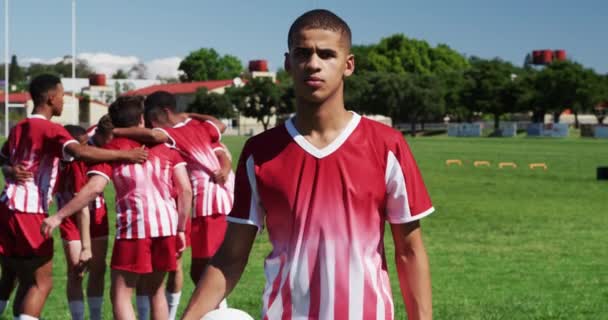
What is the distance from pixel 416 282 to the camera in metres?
3.79

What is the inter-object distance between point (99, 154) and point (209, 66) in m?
177

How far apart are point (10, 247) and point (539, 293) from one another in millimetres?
6152

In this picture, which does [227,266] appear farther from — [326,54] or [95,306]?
[95,306]

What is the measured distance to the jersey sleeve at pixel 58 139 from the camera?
7414mm

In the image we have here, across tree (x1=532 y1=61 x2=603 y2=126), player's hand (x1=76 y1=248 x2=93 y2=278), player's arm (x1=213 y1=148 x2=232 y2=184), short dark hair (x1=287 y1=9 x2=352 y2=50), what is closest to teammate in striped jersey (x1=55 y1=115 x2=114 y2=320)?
player's hand (x1=76 y1=248 x2=93 y2=278)

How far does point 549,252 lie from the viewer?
49.5 feet

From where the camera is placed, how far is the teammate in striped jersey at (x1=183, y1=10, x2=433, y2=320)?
12.5ft

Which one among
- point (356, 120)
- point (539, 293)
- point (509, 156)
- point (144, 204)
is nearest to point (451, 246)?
point (539, 293)

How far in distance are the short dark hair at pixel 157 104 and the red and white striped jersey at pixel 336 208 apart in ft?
15.3

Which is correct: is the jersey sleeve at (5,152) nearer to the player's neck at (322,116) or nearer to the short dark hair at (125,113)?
Result: the short dark hair at (125,113)

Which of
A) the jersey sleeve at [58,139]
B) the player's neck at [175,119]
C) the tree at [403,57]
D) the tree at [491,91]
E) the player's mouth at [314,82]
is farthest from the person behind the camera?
the tree at [403,57]

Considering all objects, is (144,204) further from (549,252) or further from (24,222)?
(549,252)

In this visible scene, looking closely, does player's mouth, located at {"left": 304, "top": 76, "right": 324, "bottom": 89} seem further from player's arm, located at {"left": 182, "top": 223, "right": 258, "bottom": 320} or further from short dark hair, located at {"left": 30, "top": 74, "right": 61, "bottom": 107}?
short dark hair, located at {"left": 30, "top": 74, "right": 61, "bottom": 107}

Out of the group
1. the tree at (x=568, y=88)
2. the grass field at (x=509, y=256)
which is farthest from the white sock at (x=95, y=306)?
the tree at (x=568, y=88)
